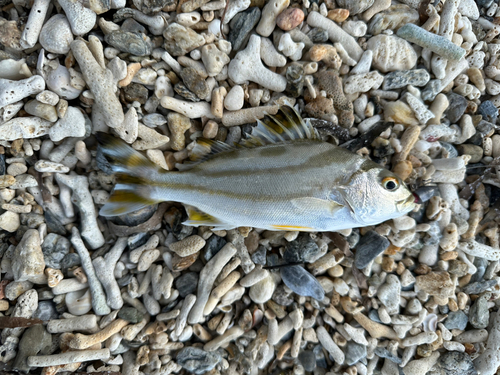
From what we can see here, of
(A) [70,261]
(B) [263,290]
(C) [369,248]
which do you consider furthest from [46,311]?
(C) [369,248]

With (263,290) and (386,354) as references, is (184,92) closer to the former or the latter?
(263,290)

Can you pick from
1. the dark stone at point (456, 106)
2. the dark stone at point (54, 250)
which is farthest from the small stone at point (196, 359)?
the dark stone at point (456, 106)

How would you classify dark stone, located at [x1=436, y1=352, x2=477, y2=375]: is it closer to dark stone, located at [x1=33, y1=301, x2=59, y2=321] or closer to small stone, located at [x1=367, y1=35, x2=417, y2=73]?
small stone, located at [x1=367, y1=35, x2=417, y2=73]

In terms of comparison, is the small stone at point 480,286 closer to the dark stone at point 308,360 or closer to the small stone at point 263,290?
the dark stone at point 308,360

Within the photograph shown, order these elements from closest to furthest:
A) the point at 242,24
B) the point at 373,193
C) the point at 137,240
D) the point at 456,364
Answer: the point at 373,193 < the point at 242,24 < the point at 137,240 < the point at 456,364

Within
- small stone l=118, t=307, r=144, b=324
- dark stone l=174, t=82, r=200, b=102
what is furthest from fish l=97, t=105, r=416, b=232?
small stone l=118, t=307, r=144, b=324

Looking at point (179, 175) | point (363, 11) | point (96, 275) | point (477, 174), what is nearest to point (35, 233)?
point (96, 275)
